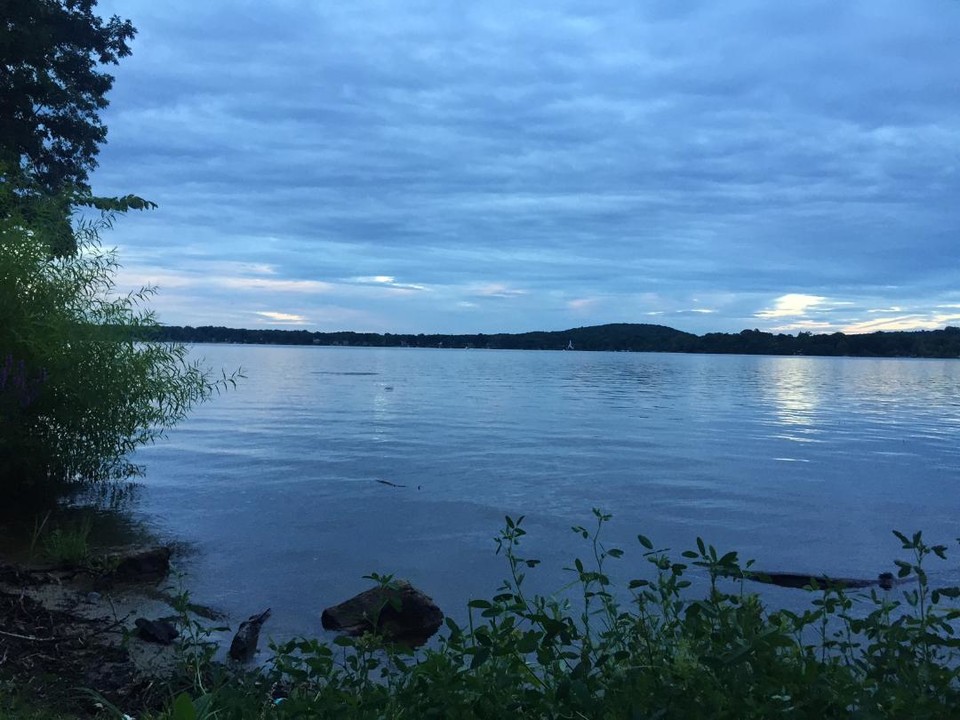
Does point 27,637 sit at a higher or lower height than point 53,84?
lower

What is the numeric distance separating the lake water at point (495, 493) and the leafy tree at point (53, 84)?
9.59m

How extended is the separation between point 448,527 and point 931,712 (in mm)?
12376

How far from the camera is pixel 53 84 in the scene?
22141 mm

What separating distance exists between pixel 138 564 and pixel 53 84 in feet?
57.3

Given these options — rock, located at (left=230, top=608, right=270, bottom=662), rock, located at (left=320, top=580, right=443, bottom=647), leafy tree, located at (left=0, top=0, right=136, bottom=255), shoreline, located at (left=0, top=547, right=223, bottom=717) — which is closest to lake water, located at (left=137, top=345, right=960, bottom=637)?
rock, located at (left=320, top=580, right=443, bottom=647)

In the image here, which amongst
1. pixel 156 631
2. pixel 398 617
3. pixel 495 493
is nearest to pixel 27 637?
pixel 156 631

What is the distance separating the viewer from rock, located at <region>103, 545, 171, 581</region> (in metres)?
10.8

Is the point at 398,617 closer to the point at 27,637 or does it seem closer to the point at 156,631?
the point at 156,631

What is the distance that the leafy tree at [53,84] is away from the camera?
821 inches

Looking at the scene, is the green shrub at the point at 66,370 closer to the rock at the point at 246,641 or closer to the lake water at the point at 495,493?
the lake water at the point at 495,493

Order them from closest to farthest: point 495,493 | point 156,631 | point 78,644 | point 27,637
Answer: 1. point 27,637
2. point 78,644
3. point 156,631
4. point 495,493

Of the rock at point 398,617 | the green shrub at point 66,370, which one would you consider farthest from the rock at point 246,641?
the green shrub at point 66,370

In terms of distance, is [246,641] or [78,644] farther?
[246,641]

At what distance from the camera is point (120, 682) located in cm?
663
